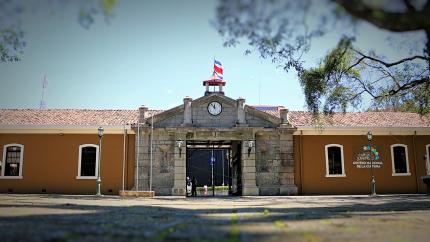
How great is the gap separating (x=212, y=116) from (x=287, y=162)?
4.46m

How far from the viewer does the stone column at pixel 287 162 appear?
64.0 ft

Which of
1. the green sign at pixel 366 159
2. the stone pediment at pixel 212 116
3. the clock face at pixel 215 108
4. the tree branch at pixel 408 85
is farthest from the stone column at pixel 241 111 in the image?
the tree branch at pixel 408 85

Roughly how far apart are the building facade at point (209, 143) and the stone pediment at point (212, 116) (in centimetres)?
5

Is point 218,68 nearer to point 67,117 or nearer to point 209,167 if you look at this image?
point 67,117

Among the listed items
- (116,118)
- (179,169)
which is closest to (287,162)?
(179,169)

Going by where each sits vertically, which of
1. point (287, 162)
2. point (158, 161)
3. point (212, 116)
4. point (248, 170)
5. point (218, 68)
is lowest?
point (248, 170)

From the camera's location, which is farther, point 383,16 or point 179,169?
point 179,169

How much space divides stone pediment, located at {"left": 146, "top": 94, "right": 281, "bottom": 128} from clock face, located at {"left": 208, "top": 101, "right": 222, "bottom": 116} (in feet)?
0.36

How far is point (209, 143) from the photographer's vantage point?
850 inches

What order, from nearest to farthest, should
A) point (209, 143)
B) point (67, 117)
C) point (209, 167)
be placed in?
point (209, 143)
point (67, 117)
point (209, 167)

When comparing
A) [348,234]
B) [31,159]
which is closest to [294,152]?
[31,159]

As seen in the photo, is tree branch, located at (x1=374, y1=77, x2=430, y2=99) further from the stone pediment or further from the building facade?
the stone pediment

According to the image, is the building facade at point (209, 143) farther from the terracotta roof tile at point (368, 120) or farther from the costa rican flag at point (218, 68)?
the costa rican flag at point (218, 68)

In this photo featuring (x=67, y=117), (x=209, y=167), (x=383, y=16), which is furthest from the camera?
(x=209, y=167)
